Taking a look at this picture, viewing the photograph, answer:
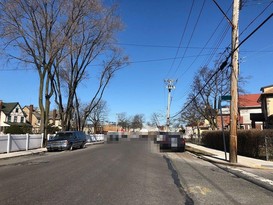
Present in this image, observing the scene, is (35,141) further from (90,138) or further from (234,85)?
(90,138)

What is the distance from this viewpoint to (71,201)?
760 cm

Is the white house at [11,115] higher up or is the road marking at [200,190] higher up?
the white house at [11,115]

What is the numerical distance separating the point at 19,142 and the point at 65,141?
4.01 meters

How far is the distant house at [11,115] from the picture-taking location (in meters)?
75.4

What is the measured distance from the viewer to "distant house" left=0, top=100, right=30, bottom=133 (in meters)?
75.4

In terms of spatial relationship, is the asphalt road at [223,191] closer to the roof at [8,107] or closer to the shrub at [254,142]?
the shrub at [254,142]

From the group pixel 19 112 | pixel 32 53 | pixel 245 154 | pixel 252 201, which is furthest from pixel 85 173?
pixel 19 112

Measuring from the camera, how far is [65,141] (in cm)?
2881

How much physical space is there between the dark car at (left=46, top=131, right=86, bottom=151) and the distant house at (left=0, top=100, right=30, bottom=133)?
156 feet

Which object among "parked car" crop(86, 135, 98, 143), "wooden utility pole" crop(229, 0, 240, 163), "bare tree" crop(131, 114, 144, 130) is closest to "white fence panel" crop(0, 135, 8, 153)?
"wooden utility pole" crop(229, 0, 240, 163)

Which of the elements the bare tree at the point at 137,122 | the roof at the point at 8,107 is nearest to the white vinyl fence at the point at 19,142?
the roof at the point at 8,107

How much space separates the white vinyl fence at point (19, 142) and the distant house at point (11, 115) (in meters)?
47.4

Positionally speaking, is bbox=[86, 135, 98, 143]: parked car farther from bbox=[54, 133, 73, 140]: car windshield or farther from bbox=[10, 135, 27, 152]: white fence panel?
bbox=[10, 135, 27, 152]: white fence panel

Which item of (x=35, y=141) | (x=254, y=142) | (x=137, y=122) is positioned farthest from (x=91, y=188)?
(x=137, y=122)
